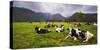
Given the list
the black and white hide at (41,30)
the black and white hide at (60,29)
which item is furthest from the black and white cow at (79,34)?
the black and white hide at (41,30)

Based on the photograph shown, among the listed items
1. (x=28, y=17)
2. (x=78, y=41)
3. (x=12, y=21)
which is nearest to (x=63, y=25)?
(x=78, y=41)

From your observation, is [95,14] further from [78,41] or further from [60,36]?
[60,36]

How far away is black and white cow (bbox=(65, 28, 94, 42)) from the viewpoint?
236 cm

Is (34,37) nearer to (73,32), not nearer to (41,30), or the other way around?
(41,30)

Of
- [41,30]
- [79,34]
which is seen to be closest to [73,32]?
[79,34]

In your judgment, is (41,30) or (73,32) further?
(73,32)

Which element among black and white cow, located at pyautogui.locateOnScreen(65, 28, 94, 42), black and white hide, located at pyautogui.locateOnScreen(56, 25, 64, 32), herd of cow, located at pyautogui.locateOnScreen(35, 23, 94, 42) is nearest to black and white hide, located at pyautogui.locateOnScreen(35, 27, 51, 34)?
herd of cow, located at pyautogui.locateOnScreen(35, 23, 94, 42)

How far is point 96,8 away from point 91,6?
0.09 metres

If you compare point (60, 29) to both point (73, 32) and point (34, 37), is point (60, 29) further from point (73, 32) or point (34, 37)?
point (34, 37)

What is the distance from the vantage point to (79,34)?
2387 mm

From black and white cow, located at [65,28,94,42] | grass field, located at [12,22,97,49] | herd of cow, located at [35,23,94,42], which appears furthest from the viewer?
black and white cow, located at [65,28,94,42]

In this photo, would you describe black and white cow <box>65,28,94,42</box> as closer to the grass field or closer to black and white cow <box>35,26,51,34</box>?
the grass field

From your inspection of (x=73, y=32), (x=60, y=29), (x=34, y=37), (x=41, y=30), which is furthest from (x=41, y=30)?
(x=73, y=32)
